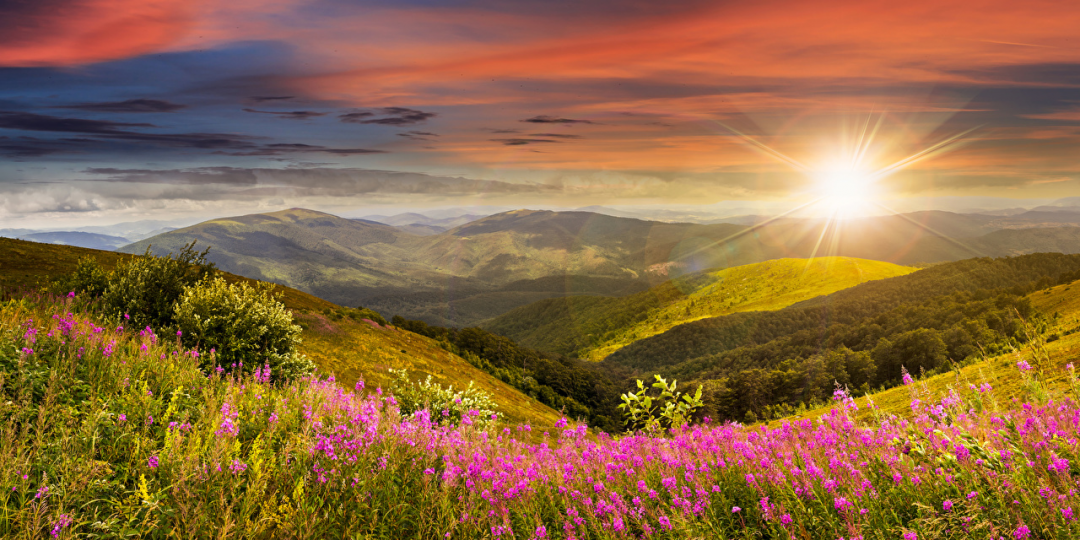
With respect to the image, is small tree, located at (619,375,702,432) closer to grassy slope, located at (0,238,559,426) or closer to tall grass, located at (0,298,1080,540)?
tall grass, located at (0,298,1080,540)

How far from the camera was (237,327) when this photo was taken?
12484 millimetres

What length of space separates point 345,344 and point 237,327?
66.9 feet

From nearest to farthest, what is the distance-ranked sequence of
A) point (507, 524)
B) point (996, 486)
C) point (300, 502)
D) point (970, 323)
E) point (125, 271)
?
point (996, 486)
point (507, 524)
point (300, 502)
point (125, 271)
point (970, 323)

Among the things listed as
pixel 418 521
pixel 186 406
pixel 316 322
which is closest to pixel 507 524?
pixel 418 521

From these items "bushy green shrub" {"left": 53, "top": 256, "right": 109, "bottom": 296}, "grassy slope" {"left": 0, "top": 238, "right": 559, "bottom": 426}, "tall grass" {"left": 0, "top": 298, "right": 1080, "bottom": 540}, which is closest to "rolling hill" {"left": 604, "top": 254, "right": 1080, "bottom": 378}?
"grassy slope" {"left": 0, "top": 238, "right": 559, "bottom": 426}

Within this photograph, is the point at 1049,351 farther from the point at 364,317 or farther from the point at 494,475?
the point at 364,317

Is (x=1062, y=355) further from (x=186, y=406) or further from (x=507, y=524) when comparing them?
(x=186, y=406)

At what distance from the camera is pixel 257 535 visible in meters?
4.45

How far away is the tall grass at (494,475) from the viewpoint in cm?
390

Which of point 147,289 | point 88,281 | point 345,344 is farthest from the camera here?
point 345,344

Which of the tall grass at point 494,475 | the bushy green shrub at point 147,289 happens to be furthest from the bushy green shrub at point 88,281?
the tall grass at point 494,475

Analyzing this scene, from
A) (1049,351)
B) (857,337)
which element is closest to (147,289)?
(1049,351)

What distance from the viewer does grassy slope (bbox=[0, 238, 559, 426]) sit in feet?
87.2

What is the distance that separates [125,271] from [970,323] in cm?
9179
